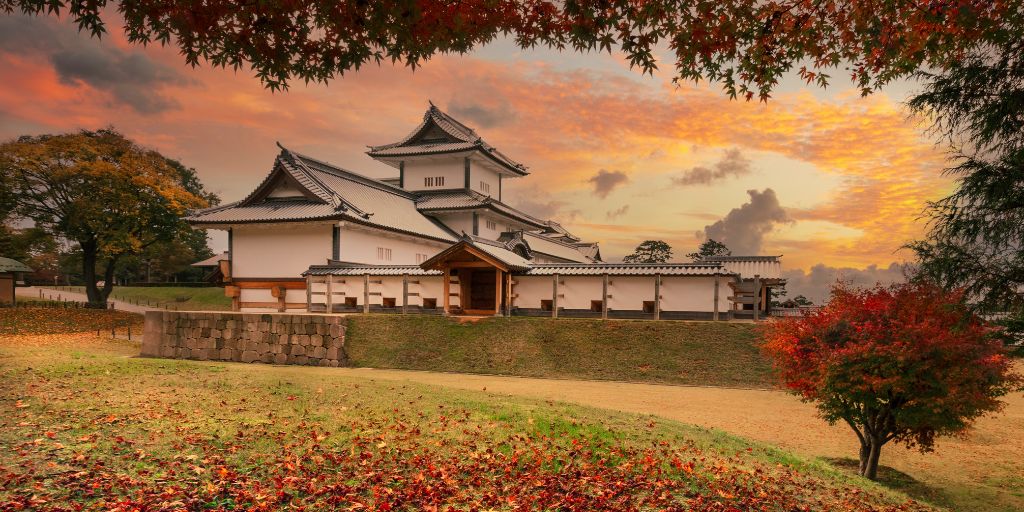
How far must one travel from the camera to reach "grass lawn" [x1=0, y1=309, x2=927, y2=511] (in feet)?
20.0

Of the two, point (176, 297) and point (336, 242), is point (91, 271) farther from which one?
point (336, 242)

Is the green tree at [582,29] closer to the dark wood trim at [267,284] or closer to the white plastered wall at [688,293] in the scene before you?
the white plastered wall at [688,293]

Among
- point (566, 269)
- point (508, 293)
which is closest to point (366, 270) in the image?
point (508, 293)

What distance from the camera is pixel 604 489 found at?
672 centimetres

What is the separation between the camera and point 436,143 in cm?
4206

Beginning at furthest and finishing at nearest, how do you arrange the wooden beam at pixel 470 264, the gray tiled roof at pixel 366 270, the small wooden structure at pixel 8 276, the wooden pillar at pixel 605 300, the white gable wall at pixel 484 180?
the white gable wall at pixel 484 180, the small wooden structure at pixel 8 276, the gray tiled roof at pixel 366 270, the wooden beam at pixel 470 264, the wooden pillar at pixel 605 300

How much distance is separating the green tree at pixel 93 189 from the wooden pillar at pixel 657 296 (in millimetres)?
28513

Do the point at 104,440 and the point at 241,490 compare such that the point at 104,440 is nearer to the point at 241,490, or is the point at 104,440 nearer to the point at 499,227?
the point at 241,490

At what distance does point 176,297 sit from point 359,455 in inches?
1962

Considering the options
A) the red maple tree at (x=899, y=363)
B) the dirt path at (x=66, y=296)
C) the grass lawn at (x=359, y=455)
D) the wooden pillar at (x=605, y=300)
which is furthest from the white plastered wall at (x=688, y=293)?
the dirt path at (x=66, y=296)

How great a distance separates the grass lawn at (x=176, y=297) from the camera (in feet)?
152

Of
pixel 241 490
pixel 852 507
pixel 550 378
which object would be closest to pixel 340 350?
pixel 550 378

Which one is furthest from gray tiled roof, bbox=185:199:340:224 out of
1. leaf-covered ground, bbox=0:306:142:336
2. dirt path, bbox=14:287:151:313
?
dirt path, bbox=14:287:151:313

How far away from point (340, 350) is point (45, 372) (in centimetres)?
1104
